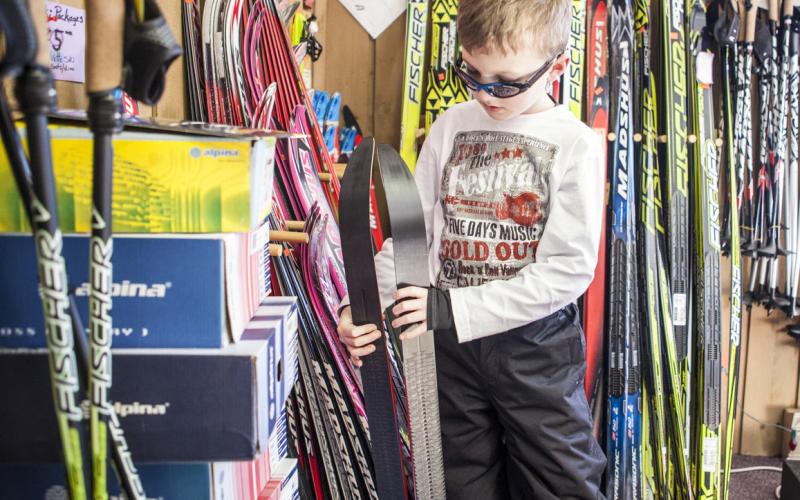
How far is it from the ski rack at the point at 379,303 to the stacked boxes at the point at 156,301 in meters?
0.22

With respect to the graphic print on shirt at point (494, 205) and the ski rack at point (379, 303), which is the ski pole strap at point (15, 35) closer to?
the ski rack at point (379, 303)

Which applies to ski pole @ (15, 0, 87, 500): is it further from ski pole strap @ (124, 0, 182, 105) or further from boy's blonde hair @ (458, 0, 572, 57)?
boy's blonde hair @ (458, 0, 572, 57)

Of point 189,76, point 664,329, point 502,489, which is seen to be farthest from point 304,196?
point 664,329

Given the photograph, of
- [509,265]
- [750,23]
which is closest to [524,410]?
[509,265]

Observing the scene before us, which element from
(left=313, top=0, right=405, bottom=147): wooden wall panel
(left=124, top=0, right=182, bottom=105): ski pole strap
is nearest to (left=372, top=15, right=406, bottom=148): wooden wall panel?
(left=313, top=0, right=405, bottom=147): wooden wall panel

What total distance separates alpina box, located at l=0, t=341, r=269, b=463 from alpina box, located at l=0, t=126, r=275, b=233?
135 millimetres

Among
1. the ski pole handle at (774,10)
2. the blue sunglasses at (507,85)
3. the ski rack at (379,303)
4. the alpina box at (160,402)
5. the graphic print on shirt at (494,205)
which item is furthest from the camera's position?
the ski pole handle at (774,10)

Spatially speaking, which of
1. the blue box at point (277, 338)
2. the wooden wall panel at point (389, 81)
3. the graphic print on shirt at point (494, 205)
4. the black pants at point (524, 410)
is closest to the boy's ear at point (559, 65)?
the graphic print on shirt at point (494, 205)

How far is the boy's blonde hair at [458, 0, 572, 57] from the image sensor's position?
3.19 feet

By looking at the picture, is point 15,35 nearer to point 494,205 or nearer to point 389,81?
point 494,205

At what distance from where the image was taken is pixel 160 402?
0.62 meters

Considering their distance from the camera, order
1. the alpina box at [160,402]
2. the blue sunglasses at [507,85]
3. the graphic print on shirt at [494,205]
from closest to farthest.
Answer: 1. the alpina box at [160,402]
2. the blue sunglasses at [507,85]
3. the graphic print on shirt at [494,205]

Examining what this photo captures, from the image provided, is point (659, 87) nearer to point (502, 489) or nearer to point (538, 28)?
point (538, 28)

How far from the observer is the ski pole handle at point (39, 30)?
1.45 feet
